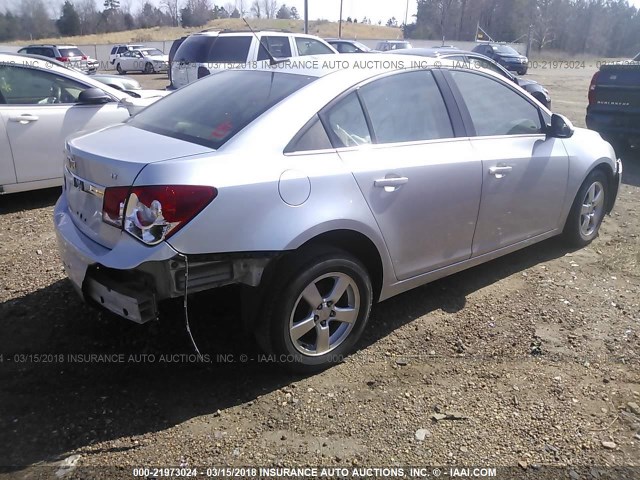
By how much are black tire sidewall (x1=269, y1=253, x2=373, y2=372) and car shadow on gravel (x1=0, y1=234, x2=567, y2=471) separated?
0.16m

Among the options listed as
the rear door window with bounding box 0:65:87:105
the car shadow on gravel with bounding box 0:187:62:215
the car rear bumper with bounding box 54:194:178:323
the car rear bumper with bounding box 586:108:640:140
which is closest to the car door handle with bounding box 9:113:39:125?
the rear door window with bounding box 0:65:87:105

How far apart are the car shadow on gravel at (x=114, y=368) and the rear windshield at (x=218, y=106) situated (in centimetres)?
86

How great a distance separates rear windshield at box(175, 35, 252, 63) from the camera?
32.9ft

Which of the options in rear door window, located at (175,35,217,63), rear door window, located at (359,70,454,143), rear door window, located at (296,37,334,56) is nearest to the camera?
rear door window, located at (359,70,454,143)

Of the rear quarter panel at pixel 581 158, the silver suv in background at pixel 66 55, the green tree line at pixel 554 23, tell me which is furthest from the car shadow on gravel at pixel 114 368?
the green tree line at pixel 554 23

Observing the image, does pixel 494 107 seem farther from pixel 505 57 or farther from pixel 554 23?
pixel 554 23

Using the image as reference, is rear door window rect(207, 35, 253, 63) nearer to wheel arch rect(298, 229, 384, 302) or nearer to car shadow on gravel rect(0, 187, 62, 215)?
car shadow on gravel rect(0, 187, 62, 215)

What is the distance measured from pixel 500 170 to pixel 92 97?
4.25 m

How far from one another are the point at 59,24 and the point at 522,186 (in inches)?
3149

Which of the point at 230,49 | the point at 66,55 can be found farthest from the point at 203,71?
the point at 66,55

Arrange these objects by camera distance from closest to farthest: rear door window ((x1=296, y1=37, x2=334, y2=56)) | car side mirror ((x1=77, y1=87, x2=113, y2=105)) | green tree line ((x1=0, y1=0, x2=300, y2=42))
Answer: car side mirror ((x1=77, y1=87, x2=113, y2=105))
rear door window ((x1=296, y1=37, x2=334, y2=56))
green tree line ((x1=0, y1=0, x2=300, y2=42))

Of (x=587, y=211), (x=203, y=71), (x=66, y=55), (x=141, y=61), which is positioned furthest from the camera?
(x=141, y=61)

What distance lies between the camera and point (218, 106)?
124 inches

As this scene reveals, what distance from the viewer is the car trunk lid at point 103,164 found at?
2590mm
